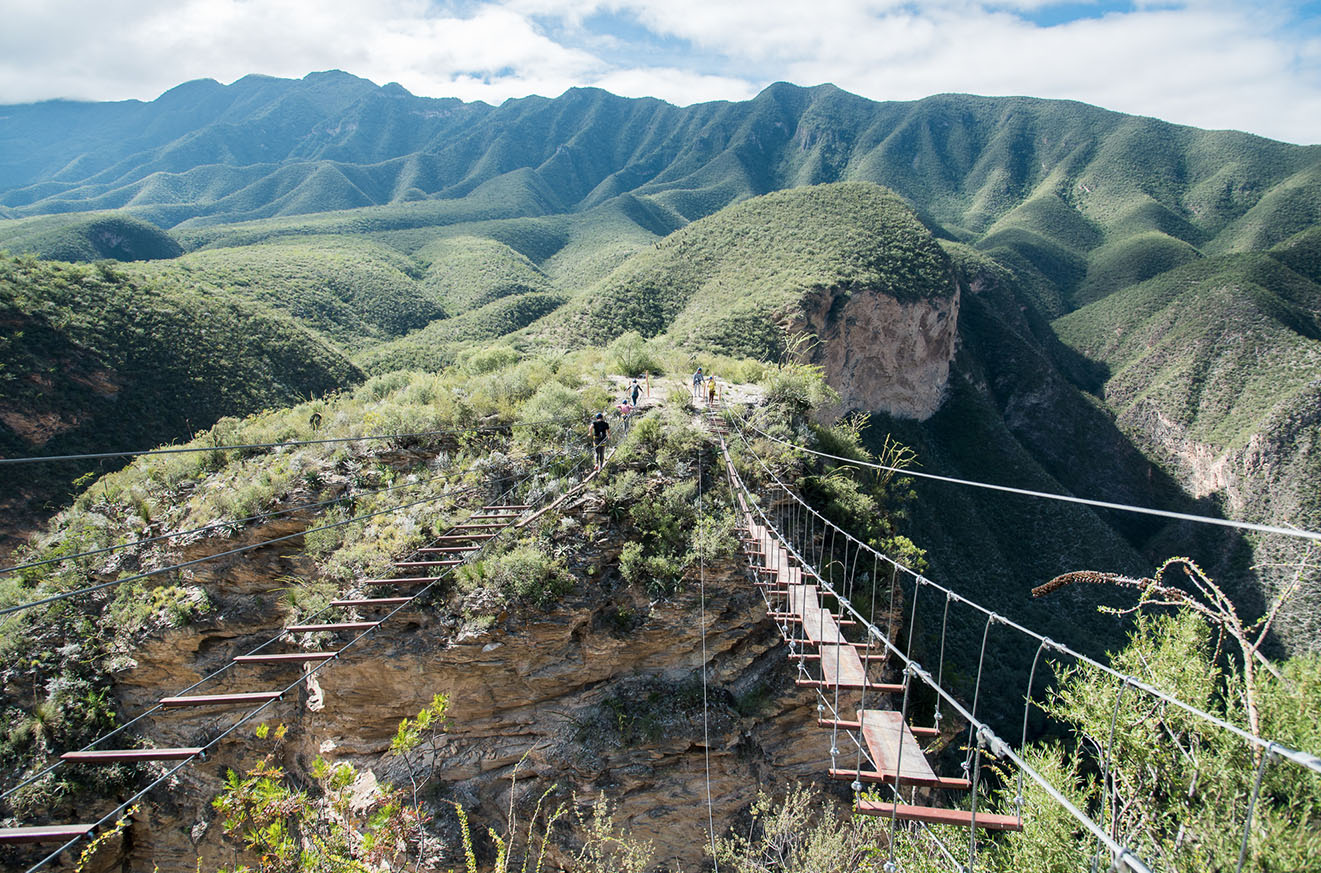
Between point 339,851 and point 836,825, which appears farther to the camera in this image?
point 836,825

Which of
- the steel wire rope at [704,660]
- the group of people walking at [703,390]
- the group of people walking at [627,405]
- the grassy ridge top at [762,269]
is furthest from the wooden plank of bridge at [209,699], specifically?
the grassy ridge top at [762,269]

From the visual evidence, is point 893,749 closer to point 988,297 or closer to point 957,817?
point 957,817

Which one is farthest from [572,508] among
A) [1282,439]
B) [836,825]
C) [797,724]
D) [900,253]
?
[1282,439]

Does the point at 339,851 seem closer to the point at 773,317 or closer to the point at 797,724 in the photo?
the point at 797,724

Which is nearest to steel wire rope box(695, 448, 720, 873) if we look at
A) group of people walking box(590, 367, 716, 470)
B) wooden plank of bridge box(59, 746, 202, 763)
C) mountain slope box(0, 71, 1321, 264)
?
group of people walking box(590, 367, 716, 470)

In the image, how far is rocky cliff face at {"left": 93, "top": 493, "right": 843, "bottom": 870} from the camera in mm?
10719

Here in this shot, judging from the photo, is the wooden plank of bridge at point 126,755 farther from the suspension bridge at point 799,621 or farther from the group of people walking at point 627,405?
the group of people walking at point 627,405

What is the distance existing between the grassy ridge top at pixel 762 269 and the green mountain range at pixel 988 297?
222 mm

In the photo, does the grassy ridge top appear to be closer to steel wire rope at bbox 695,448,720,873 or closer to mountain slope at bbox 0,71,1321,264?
steel wire rope at bbox 695,448,720,873

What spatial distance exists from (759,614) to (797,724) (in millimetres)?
2060

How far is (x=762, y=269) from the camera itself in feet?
128

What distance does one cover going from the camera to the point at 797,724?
11.0 meters

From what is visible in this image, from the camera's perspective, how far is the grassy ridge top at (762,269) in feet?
110

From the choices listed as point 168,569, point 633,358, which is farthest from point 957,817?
point 633,358
